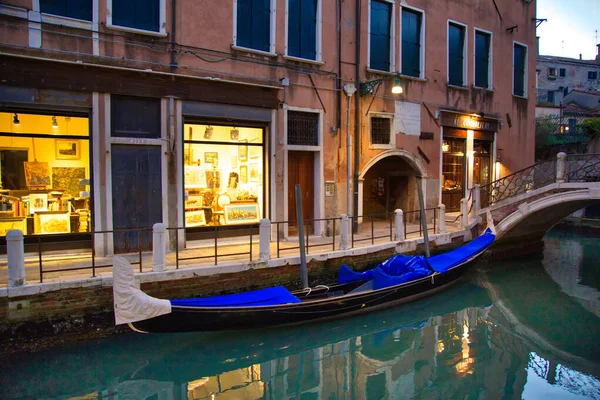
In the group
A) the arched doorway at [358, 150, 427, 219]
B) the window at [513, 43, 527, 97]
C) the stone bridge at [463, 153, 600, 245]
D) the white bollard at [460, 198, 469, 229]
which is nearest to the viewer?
the stone bridge at [463, 153, 600, 245]

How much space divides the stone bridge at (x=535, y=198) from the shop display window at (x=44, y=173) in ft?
27.8

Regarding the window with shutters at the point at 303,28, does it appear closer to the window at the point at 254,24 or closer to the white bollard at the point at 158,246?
the window at the point at 254,24

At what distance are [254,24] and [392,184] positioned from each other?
616 centimetres

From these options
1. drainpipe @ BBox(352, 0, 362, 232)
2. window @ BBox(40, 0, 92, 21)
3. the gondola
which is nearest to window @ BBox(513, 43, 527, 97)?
drainpipe @ BBox(352, 0, 362, 232)

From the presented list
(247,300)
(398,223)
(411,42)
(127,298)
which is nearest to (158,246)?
(127,298)

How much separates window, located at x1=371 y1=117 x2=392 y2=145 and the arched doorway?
71 centimetres

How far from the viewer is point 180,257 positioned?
765 cm

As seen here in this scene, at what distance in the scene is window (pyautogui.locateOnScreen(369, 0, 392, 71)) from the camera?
1094 cm

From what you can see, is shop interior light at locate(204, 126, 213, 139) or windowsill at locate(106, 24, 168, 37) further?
shop interior light at locate(204, 126, 213, 139)

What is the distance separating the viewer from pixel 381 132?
11227 millimetres

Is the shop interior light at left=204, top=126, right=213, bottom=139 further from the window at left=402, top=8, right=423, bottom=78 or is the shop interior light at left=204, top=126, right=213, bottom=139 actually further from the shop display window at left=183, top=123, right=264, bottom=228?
the window at left=402, top=8, right=423, bottom=78

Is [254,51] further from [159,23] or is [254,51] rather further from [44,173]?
[44,173]

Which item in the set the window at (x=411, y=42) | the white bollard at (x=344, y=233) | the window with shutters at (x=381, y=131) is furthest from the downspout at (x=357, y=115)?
the white bollard at (x=344, y=233)

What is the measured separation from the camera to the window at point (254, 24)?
891cm
